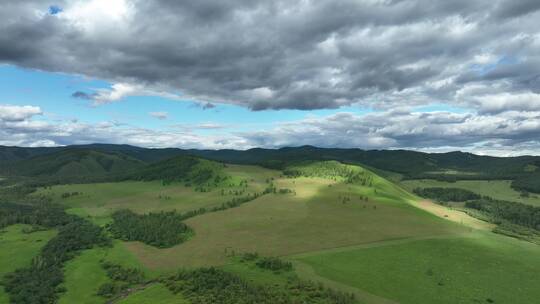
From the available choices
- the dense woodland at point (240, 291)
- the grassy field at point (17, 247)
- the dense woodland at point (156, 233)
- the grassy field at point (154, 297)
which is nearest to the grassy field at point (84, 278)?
the grassy field at point (154, 297)

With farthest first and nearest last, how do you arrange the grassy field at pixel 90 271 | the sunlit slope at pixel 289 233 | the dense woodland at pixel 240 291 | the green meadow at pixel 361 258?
the sunlit slope at pixel 289 233 < the grassy field at pixel 90 271 < the green meadow at pixel 361 258 < the dense woodland at pixel 240 291

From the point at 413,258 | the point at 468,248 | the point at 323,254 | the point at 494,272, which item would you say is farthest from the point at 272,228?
the point at 494,272

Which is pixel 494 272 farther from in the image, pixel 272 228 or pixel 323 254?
pixel 272 228

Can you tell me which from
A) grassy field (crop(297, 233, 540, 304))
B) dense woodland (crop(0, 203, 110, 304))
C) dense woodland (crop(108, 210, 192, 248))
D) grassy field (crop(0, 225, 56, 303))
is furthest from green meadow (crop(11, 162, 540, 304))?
grassy field (crop(0, 225, 56, 303))

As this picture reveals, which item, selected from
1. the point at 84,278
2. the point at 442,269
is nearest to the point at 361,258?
the point at 442,269

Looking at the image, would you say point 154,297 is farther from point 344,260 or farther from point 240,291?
point 344,260

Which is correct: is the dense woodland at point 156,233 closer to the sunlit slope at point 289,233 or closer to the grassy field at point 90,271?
the sunlit slope at point 289,233


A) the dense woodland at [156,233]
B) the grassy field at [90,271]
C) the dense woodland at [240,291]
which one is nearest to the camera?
the dense woodland at [240,291]
